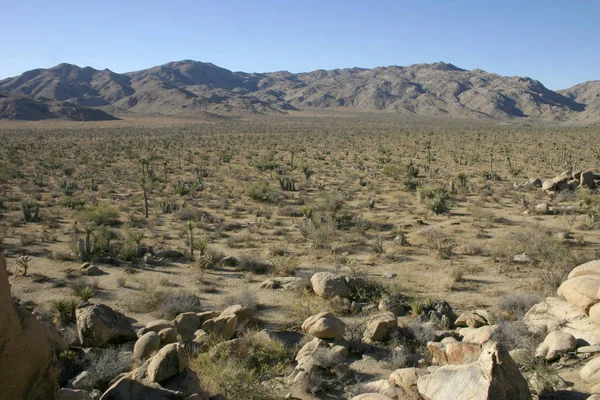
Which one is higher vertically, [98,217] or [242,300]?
[98,217]

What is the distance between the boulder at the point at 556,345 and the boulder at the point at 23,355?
713cm

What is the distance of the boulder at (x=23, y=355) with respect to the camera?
14.4 ft

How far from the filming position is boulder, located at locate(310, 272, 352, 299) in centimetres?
1037

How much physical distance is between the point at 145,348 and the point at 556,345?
6.73m

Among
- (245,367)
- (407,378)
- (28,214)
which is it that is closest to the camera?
(407,378)

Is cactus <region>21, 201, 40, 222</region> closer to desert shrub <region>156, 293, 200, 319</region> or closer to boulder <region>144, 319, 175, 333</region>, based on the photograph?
desert shrub <region>156, 293, 200, 319</region>

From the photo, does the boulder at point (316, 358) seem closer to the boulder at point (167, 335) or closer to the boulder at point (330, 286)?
the boulder at point (167, 335)

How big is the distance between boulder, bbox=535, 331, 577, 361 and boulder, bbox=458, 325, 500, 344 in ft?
2.41

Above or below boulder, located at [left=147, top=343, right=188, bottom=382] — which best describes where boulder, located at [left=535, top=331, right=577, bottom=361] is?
below

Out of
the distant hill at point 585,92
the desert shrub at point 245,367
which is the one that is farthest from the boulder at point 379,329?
the distant hill at point 585,92

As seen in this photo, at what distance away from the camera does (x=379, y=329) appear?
332 inches

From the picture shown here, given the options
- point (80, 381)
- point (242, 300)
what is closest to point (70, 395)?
point (80, 381)

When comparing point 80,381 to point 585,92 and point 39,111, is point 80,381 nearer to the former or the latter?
point 39,111

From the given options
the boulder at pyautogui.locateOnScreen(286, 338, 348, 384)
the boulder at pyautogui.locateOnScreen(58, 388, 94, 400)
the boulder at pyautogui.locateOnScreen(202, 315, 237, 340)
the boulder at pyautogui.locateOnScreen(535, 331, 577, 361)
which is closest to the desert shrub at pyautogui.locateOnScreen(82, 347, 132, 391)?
the boulder at pyautogui.locateOnScreen(58, 388, 94, 400)
